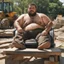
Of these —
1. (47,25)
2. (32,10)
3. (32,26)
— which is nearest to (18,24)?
(32,26)

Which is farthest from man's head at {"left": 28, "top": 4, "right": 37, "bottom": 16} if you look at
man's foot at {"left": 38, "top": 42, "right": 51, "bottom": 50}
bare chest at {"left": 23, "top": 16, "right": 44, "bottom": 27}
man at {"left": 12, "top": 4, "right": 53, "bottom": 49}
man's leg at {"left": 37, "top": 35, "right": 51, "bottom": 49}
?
Result: man's foot at {"left": 38, "top": 42, "right": 51, "bottom": 50}

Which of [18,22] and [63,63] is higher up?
[18,22]

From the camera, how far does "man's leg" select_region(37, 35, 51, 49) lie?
4.60 m

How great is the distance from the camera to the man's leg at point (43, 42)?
4602mm

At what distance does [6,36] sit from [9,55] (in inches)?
278

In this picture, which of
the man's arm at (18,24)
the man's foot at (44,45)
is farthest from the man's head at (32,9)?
the man's foot at (44,45)

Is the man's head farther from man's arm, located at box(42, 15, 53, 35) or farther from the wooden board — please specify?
the wooden board

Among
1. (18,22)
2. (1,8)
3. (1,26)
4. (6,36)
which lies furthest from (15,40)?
(1,8)

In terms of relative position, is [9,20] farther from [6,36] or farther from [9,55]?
[9,55]

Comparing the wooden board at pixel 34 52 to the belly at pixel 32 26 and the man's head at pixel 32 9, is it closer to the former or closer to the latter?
the belly at pixel 32 26

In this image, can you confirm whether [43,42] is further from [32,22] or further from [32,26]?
[32,22]

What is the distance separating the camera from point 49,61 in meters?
4.68

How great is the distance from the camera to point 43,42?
468cm

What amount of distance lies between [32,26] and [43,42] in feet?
1.86
